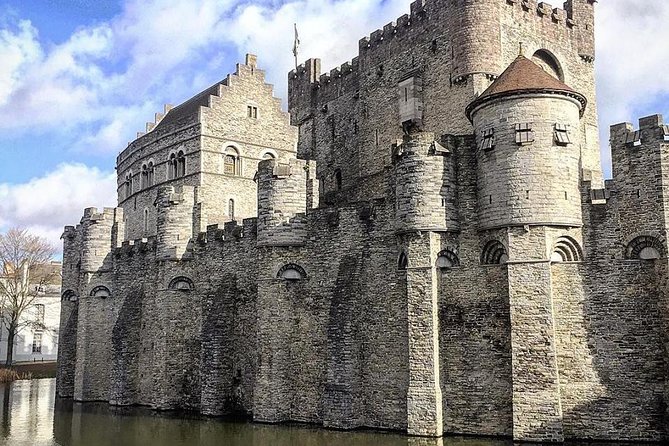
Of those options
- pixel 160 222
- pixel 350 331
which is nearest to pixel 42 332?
pixel 160 222

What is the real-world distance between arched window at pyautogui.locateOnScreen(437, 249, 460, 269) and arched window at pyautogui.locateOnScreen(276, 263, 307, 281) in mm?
5329

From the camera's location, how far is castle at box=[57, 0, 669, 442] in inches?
739

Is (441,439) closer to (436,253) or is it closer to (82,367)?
(436,253)

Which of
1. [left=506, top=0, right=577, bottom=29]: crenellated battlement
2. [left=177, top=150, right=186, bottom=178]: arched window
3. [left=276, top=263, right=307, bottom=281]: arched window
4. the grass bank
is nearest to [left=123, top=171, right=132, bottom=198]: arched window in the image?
[left=177, top=150, right=186, bottom=178]: arched window

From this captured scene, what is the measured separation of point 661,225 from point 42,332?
54.8 metres

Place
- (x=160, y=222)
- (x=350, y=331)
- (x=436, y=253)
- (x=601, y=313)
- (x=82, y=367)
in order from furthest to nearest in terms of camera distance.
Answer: (x=82, y=367), (x=160, y=222), (x=350, y=331), (x=436, y=253), (x=601, y=313)

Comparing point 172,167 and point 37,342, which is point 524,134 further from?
point 37,342

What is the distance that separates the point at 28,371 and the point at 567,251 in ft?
136

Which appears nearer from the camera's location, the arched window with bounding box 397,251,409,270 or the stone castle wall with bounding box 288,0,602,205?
the arched window with bounding box 397,251,409,270

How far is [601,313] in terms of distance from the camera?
18.8m

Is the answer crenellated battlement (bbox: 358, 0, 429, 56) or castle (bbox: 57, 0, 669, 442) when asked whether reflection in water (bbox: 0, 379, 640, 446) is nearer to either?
castle (bbox: 57, 0, 669, 442)

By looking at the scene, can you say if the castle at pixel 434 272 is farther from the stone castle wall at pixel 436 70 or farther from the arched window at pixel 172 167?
the arched window at pixel 172 167

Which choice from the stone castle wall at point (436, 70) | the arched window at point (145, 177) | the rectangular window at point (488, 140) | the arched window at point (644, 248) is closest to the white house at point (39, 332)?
the arched window at point (145, 177)

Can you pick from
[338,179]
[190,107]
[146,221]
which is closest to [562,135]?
[338,179]
